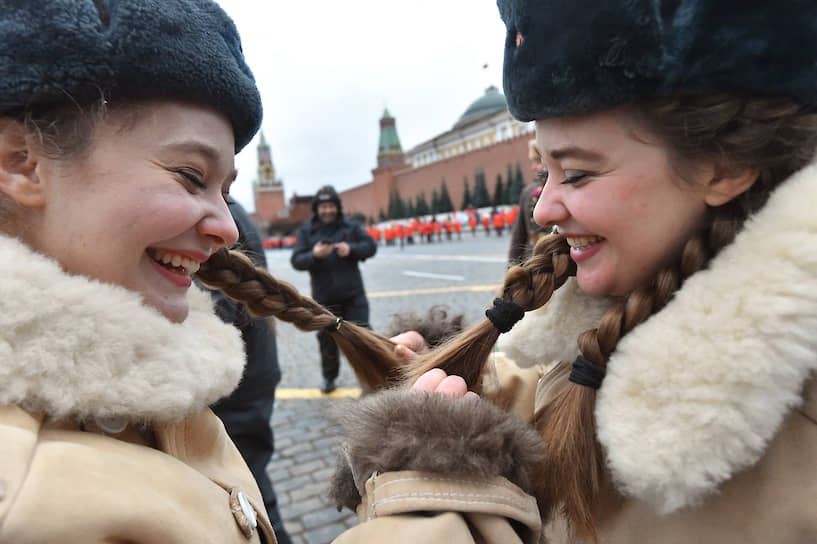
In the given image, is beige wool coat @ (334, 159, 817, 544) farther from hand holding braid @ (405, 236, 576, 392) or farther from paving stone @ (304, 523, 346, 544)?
paving stone @ (304, 523, 346, 544)

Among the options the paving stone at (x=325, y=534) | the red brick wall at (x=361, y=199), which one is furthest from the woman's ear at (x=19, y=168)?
the red brick wall at (x=361, y=199)

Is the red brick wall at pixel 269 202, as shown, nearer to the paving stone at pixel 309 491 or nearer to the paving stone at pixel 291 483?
the paving stone at pixel 291 483

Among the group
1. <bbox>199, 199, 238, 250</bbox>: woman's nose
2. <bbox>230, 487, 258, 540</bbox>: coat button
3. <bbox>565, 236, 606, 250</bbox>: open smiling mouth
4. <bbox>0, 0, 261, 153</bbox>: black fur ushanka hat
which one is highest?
<bbox>0, 0, 261, 153</bbox>: black fur ushanka hat

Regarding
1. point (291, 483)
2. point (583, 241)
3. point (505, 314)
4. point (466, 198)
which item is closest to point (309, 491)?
point (291, 483)

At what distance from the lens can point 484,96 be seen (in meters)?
60.8

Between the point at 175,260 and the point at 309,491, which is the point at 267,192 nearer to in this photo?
the point at 309,491

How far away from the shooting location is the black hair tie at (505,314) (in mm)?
1312

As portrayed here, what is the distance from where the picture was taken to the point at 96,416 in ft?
3.01

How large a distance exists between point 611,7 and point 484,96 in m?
63.8

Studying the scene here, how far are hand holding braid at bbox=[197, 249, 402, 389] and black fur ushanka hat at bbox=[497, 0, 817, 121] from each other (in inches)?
41.8

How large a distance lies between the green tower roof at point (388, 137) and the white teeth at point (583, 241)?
6377 centimetres

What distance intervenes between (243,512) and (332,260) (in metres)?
4.04

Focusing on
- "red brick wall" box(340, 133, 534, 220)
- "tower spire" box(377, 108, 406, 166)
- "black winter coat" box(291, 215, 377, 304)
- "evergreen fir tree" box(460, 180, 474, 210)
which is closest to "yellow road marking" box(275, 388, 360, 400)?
"black winter coat" box(291, 215, 377, 304)

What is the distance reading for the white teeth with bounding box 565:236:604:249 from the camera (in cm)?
122
